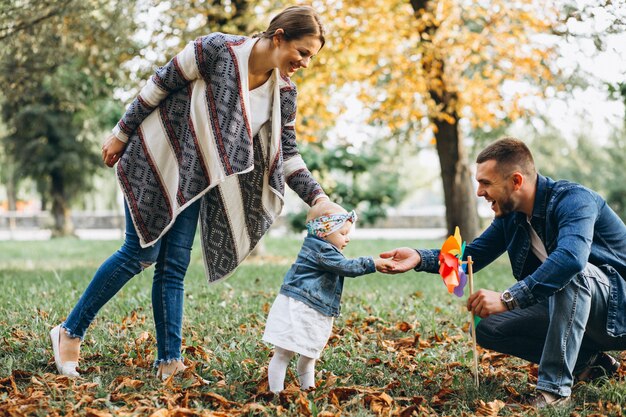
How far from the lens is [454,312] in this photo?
6.14m

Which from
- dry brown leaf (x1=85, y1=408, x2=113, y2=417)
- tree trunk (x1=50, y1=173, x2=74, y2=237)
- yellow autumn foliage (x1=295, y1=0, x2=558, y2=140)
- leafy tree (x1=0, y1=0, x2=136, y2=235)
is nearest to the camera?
dry brown leaf (x1=85, y1=408, x2=113, y2=417)

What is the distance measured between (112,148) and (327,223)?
121 cm

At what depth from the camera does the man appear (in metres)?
3.29

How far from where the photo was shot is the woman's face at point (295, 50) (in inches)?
135

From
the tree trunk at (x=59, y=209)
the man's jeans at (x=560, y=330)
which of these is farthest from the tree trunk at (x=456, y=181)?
the tree trunk at (x=59, y=209)

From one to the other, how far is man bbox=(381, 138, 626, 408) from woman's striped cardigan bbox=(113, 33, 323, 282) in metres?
0.78

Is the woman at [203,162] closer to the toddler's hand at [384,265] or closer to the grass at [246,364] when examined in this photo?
the grass at [246,364]

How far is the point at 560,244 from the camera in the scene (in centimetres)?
328

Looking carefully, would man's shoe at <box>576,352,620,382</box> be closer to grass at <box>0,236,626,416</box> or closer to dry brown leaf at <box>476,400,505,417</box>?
grass at <box>0,236,626,416</box>

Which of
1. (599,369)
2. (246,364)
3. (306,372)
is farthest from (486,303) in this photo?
(246,364)

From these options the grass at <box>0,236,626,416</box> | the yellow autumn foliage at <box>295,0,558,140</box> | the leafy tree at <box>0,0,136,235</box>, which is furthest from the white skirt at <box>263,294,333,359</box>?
the yellow autumn foliage at <box>295,0,558,140</box>

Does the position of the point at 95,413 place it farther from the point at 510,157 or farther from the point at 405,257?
the point at 510,157

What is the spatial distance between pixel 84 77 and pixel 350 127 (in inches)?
245

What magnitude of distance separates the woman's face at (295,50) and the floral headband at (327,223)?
79cm
